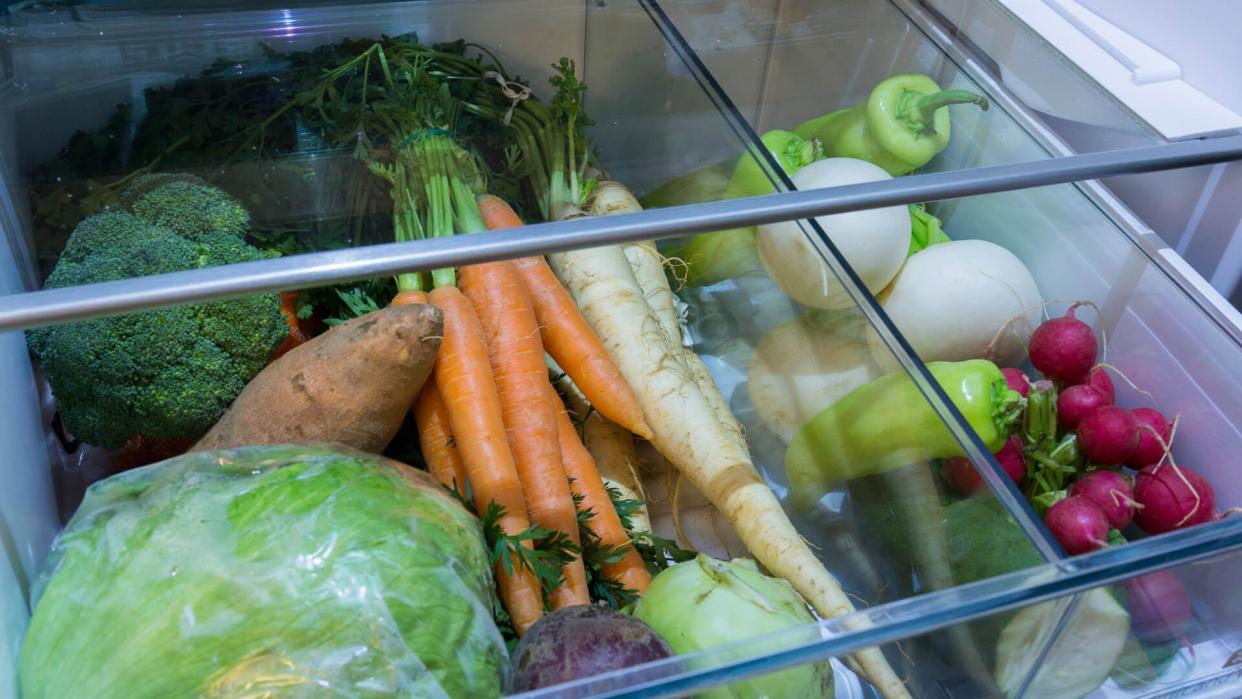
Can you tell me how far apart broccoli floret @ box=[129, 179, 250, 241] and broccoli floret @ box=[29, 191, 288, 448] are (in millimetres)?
10

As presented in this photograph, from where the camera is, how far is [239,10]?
138 centimetres

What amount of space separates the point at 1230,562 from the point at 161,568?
3.07 feet

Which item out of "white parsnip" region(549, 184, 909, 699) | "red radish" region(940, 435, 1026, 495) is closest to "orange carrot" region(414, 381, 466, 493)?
"white parsnip" region(549, 184, 909, 699)

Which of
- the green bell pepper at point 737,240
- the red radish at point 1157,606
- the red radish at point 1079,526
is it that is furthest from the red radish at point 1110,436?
the green bell pepper at point 737,240

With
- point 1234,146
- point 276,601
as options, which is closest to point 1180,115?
point 1234,146

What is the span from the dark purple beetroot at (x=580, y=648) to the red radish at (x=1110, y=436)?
0.55m

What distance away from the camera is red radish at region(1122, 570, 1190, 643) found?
33.7 inches

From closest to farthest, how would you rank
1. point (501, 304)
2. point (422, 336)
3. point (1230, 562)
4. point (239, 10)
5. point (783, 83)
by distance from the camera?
point (1230, 562) → point (422, 336) → point (501, 304) → point (239, 10) → point (783, 83)

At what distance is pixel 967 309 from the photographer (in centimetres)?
122

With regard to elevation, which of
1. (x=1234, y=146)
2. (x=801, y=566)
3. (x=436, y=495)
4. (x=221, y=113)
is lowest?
(x=801, y=566)

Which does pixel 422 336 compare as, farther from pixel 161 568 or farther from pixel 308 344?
pixel 161 568

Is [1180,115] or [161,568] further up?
[1180,115]

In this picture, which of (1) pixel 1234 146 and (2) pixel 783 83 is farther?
(2) pixel 783 83

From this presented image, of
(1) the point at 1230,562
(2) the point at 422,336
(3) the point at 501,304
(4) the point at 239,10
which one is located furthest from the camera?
(4) the point at 239,10
